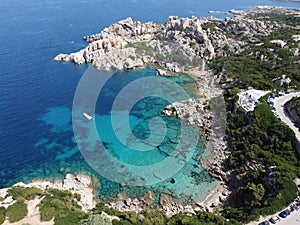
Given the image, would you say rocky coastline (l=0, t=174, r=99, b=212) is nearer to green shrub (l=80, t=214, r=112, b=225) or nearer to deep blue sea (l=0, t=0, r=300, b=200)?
deep blue sea (l=0, t=0, r=300, b=200)

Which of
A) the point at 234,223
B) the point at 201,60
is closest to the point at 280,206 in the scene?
the point at 234,223

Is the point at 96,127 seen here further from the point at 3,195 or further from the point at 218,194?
the point at 218,194

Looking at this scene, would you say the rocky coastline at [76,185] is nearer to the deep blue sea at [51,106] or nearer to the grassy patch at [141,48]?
the deep blue sea at [51,106]

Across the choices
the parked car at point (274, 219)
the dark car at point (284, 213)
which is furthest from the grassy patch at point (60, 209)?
the dark car at point (284, 213)

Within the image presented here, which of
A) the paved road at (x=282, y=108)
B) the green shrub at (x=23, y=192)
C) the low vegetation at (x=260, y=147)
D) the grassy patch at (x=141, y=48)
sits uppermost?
the paved road at (x=282, y=108)

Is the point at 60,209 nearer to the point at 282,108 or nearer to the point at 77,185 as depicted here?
the point at 77,185

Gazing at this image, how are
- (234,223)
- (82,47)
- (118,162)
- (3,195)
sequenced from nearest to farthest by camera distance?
(234,223)
(3,195)
(118,162)
(82,47)

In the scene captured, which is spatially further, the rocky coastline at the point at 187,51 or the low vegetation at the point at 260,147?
the rocky coastline at the point at 187,51
